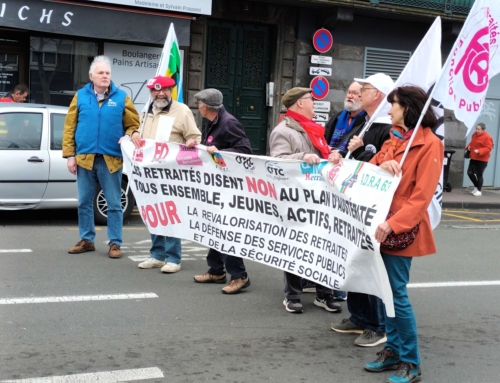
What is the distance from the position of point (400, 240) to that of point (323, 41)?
12758 millimetres

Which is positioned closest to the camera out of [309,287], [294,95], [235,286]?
[294,95]

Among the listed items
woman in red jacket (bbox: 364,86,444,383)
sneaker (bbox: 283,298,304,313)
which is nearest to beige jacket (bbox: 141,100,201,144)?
sneaker (bbox: 283,298,304,313)

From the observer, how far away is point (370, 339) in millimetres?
5133

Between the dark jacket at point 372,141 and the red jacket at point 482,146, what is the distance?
12824mm

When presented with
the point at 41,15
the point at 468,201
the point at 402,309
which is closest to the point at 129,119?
the point at 402,309

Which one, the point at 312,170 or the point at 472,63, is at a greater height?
the point at 472,63

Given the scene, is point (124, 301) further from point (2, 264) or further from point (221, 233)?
point (2, 264)

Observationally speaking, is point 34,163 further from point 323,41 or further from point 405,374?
point 323,41

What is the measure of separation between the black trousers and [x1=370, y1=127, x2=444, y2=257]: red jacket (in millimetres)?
13768

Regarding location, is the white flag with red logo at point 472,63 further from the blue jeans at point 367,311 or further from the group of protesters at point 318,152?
the blue jeans at point 367,311

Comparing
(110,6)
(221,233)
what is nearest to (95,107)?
(221,233)

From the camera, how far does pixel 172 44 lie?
25.3ft

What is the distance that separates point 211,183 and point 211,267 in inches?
37.7

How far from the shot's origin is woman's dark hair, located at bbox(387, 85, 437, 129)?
4.33 m
